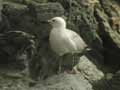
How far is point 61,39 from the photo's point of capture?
6.02m

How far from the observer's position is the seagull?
19.8ft

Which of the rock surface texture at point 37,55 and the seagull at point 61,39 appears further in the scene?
the seagull at point 61,39

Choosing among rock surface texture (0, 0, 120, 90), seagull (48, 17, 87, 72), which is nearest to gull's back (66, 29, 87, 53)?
seagull (48, 17, 87, 72)

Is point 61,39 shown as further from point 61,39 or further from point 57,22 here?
point 57,22

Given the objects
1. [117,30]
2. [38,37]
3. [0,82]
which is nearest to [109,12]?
[117,30]

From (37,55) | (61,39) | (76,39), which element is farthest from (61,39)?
(37,55)

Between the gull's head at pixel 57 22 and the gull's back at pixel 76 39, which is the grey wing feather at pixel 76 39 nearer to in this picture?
the gull's back at pixel 76 39

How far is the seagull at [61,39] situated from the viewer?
6.03m

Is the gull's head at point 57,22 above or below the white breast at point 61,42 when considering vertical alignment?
above

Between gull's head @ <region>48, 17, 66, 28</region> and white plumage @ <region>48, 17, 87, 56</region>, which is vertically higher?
gull's head @ <region>48, 17, 66, 28</region>

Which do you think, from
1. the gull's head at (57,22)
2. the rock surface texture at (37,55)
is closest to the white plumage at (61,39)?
the gull's head at (57,22)

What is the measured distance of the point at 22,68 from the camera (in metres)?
5.93

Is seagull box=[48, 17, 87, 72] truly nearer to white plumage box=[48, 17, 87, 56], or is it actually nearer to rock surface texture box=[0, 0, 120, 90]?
white plumage box=[48, 17, 87, 56]

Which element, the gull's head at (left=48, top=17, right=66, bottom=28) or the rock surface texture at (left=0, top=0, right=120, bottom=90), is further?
the gull's head at (left=48, top=17, right=66, bottom=28)
